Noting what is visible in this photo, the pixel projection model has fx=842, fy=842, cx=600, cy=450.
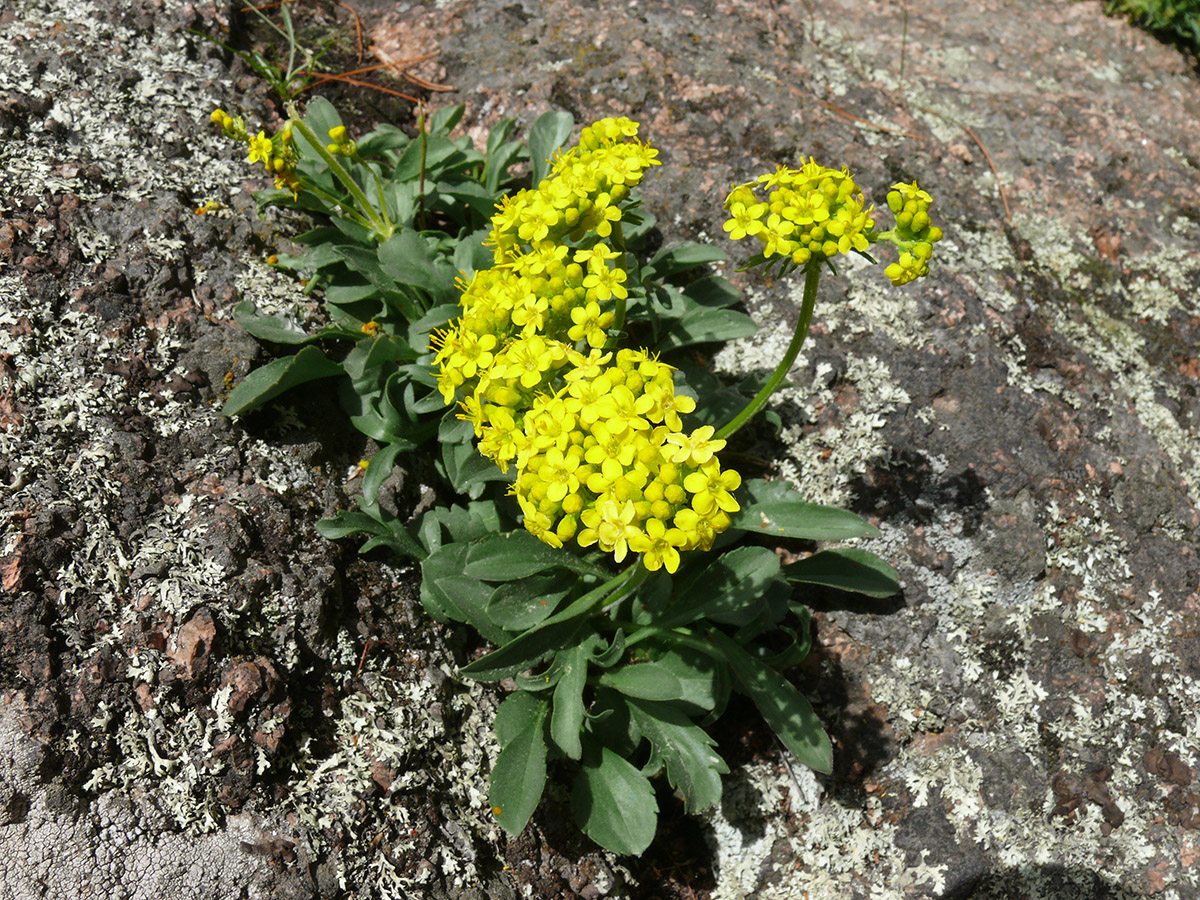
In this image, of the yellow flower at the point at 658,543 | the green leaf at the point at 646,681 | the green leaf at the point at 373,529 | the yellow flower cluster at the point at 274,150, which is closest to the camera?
the yellow flower at the point at 658,543

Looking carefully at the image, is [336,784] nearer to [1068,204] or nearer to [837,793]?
[837,793]

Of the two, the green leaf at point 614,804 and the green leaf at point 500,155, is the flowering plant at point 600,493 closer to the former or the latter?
the green leaf at point 614,804

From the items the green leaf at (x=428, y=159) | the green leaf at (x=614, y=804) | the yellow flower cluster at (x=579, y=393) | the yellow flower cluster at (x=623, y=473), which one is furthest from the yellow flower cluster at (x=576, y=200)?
the green leaf at (x=614, y=804)

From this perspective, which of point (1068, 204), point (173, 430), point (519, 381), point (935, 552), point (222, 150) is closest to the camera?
point (519, 381)

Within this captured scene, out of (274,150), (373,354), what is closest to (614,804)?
(373,354)

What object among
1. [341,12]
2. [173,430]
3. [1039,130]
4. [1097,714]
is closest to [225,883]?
[173,430]
